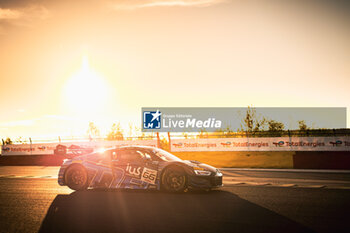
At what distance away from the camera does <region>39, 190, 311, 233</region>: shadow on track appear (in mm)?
5242

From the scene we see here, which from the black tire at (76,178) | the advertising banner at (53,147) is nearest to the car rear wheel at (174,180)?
the black tire at (76,178)

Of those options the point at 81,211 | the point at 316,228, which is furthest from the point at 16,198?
the point at 316,228

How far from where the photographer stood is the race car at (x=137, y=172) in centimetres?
859

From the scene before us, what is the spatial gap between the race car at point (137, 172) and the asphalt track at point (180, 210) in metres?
0.27

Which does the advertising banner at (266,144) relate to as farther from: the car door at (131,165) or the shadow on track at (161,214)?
the car door at (131,165)

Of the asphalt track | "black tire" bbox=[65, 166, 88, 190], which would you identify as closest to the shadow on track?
the asphalt track

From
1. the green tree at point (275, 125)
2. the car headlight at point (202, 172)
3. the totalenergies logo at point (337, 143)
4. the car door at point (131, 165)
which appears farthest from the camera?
the green tree at point (275, 125)

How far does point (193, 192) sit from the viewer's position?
892 cm

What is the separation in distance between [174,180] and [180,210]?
215cm

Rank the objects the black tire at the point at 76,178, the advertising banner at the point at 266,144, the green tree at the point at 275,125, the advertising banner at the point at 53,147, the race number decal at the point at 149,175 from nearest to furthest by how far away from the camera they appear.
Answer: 1. the race number decal at the point at 149,175
2. the black tire at the point at 76,178
3. the advertising banner at the point at 266,144
4. the advertising banner at the point at 53,147
5. the green tree at the point at 275,125

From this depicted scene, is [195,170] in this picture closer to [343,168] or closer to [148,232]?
[148,232]

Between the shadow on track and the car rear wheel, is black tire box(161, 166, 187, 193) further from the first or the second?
the shadow on track

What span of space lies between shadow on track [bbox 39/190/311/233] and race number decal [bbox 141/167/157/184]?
1.27 ft

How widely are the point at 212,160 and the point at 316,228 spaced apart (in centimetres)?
1961
